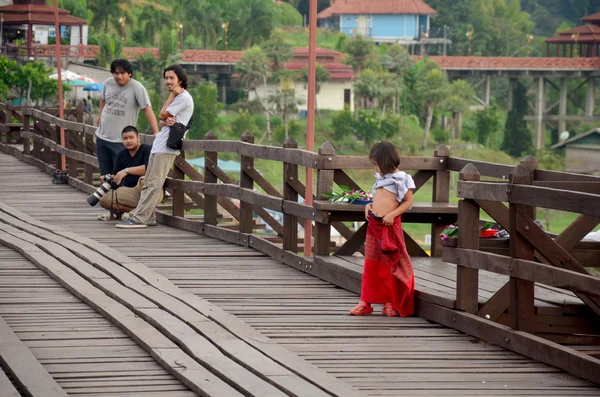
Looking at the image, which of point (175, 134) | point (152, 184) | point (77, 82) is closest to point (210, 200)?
point (152, 184)

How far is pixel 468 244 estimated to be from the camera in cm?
683

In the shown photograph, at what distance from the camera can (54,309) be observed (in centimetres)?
733

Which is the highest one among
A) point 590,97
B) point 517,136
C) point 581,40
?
point 581,40

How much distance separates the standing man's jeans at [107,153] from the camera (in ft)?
41.9

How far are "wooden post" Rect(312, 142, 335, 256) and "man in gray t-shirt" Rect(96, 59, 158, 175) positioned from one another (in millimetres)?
3715

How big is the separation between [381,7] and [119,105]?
338ft

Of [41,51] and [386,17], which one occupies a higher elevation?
[386,17]

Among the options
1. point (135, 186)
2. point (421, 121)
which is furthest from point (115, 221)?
point (421, 121)

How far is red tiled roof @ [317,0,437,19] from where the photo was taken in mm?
113125

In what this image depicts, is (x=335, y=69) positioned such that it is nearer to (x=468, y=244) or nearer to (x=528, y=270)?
(x=468, y=244)

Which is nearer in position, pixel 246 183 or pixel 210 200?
pixel 246 183

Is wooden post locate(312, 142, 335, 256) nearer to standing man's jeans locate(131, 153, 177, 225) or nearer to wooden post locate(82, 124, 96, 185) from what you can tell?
standing man's jeans locate(131, 153, 177, 225)

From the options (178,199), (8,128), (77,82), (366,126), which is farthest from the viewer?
(366,126)

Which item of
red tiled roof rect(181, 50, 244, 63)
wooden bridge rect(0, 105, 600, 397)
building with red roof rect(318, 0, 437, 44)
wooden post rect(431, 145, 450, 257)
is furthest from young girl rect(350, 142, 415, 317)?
building with red roof rect(318, 0, 437, 44)
